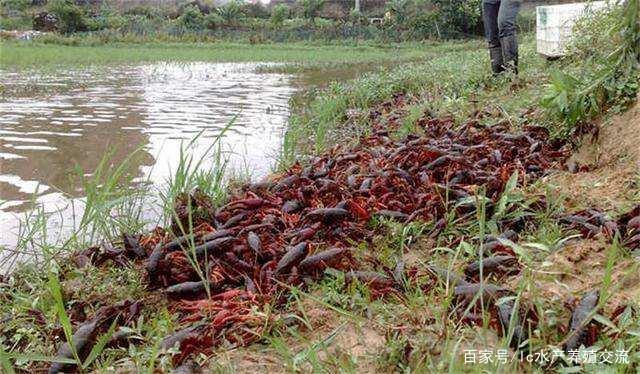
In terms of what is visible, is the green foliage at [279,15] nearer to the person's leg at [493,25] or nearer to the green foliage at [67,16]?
the green foliage at [67,16]

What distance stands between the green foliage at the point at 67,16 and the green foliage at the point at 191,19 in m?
7.51

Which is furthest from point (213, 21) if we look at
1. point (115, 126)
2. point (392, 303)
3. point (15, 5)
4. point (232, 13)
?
point (392, 303)

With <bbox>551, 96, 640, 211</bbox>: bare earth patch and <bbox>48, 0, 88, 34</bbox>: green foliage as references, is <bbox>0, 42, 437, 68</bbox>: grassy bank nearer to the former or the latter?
<bbox>48, 0, 88, 34</bbox>: green foliage

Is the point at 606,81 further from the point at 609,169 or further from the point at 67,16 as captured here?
the point at 67,16

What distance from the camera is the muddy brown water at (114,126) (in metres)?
4.86

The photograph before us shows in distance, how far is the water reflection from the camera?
199 inches

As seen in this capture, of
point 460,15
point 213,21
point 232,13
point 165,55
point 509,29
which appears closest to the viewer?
point 509,29

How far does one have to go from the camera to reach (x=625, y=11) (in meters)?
4.36

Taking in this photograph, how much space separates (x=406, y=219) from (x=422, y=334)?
4.13ft

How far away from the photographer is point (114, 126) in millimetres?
7684

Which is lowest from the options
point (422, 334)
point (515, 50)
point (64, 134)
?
point (422, 334)

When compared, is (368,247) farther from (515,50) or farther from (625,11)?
(515,50)

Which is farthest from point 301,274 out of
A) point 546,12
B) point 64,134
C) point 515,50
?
point 546,12

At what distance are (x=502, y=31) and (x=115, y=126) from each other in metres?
4.81
